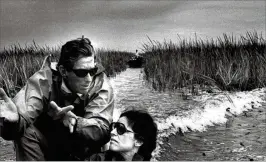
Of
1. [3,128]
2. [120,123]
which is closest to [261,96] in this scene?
[120,123]

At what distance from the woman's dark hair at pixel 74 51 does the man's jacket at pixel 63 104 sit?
0.19m

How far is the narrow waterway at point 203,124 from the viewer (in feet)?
14.7

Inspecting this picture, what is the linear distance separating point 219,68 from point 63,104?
5.32 meters

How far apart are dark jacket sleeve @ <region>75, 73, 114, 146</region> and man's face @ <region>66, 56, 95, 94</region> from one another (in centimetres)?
16

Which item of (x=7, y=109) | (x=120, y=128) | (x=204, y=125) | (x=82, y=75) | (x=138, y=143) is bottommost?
(x=204, y=125)

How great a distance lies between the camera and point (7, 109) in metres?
2.25

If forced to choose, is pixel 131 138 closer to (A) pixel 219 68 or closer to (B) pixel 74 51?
(B) pixel 74 51

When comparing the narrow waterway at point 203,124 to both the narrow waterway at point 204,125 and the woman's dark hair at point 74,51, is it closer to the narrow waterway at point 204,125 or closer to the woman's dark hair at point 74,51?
the narrow waterway at point 204,125

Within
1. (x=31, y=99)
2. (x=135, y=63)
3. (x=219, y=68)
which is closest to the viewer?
(x=31, y=99)

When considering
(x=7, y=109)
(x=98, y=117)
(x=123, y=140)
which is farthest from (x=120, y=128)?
(x=7, y=109)

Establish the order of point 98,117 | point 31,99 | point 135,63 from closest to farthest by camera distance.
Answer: point 98,117
point 31,99
point 135,63

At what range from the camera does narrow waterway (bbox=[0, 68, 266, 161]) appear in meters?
4.47

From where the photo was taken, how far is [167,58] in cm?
992

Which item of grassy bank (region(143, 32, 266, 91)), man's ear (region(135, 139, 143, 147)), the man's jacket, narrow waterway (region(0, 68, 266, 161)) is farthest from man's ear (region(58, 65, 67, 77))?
grassy bank (region(143, 32, 266, 91))
